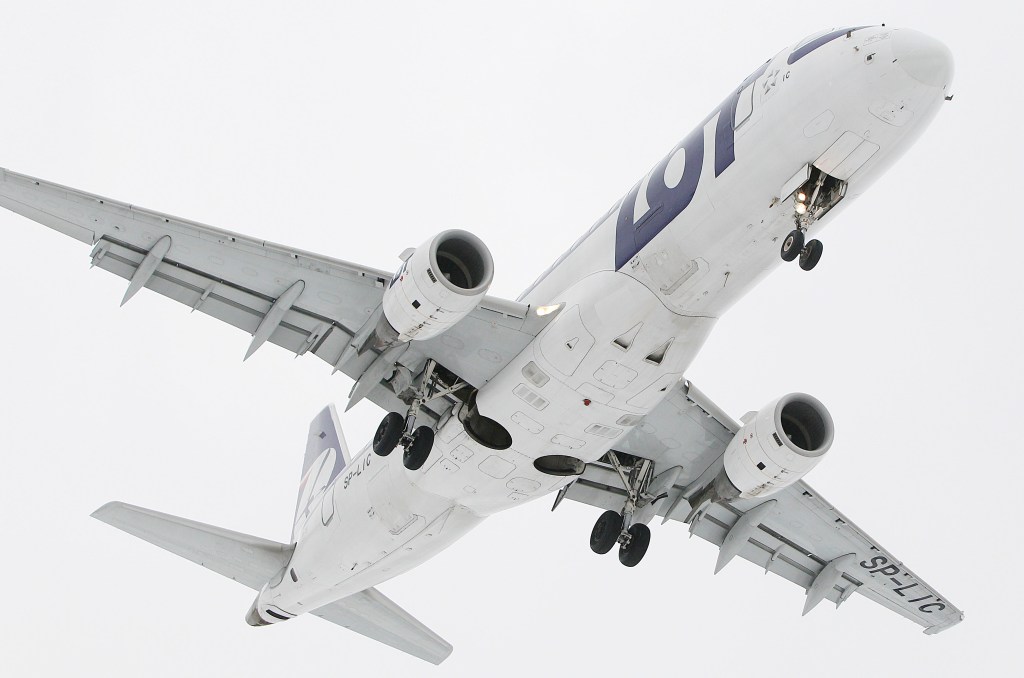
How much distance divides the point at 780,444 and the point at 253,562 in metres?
12.2

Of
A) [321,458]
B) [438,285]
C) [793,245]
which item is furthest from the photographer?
[321,458]

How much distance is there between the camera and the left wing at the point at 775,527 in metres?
20.5

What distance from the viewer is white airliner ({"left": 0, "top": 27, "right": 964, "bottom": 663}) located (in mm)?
15000

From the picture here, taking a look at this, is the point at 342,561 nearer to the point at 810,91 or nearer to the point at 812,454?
the point at 812,454

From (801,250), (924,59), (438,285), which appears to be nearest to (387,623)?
(438,285)

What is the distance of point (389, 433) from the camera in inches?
735

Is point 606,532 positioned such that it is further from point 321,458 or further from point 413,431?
point 321,458

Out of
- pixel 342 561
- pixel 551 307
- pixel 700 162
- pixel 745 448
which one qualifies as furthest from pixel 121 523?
pixel 700 162

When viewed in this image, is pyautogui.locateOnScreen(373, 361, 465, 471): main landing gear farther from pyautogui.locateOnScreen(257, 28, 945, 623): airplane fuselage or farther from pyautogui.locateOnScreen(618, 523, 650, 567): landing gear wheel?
pyautogui.locateOnScreen(618, 523, 650, 567): landing gear wheel

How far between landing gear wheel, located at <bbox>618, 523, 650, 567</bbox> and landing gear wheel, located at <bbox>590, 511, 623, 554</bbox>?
10.6 inches

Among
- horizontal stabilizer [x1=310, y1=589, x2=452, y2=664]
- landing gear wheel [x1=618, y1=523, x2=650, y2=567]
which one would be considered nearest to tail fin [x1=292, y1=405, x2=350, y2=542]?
horizontal stabilizer [x1=310, y1=589, x2=452, y2=664]

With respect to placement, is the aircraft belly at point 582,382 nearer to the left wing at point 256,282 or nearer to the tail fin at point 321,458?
the left wing at point 256,282

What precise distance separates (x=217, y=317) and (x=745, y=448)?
31.3ft

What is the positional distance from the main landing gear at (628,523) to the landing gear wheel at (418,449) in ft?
13.1
